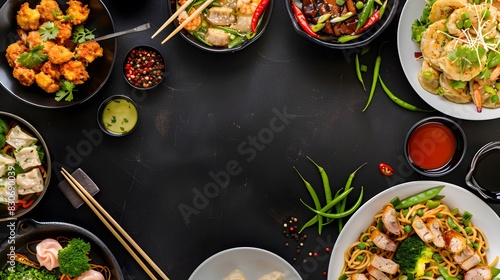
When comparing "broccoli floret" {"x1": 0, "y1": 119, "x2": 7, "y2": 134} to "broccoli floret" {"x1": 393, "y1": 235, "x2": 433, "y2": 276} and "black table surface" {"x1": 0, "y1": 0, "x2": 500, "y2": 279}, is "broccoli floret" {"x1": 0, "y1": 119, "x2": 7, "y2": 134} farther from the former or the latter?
"broccoli floret" {"x1": 393, "y1": 235, "x2": 433, "y2": 276}

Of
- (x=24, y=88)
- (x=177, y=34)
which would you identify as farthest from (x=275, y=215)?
(x=24, y=88)

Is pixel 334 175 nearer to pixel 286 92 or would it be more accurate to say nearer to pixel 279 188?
pixel 279 188

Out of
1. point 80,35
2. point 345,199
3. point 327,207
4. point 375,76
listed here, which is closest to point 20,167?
point 80,35

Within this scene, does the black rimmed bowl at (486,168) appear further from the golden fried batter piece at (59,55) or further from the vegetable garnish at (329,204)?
the golden fried batter piece at (59,55)

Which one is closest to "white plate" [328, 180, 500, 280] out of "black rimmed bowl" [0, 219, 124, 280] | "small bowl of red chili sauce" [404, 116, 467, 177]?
"small bowl of red chili sauce" [404, 116, 467, 177]

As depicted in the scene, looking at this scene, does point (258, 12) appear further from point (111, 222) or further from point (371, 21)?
point (111, 222)

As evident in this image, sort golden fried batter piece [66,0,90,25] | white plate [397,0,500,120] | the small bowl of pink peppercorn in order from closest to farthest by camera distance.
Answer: white plate [397,0,500,120], golden fried batter piece [66,0,90,25], the small bowl of pink peppercorn

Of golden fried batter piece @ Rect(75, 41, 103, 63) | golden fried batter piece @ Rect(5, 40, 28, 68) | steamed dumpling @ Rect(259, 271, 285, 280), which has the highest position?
golden fried batter piece @ Rect(5, 40, 28, 68)
